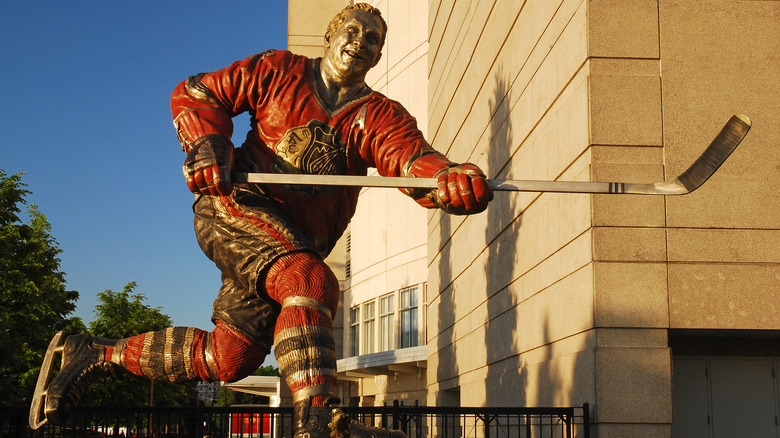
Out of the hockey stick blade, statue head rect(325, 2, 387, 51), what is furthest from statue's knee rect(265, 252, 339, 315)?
the hockey stick blade

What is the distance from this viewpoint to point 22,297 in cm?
2316

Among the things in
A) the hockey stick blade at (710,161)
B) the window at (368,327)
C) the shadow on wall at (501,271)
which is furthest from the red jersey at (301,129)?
the window at (368,327)

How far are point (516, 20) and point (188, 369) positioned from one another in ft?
21.9

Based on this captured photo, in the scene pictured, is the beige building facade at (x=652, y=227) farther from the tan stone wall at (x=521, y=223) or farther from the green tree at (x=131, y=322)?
the green tree at (x=131, y=322)

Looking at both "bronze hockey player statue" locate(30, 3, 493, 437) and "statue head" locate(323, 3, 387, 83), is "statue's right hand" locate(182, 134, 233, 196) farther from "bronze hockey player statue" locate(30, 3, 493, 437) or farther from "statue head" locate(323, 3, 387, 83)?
"statue head" locate(323, 3, 387, 83)

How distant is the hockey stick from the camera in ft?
11.1

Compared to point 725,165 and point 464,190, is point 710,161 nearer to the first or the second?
point 464,190

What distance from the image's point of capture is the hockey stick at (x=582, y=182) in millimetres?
3383

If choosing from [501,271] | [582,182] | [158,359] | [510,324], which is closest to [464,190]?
[582,182]

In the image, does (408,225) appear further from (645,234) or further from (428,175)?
(428,175)

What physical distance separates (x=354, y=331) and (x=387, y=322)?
463 centimetres

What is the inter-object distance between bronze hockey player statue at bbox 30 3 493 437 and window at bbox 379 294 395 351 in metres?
25.0

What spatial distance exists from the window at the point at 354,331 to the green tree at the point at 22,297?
40.0 feet

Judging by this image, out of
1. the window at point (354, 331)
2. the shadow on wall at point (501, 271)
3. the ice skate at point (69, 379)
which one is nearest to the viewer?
the ice skate at point (69, 379)
